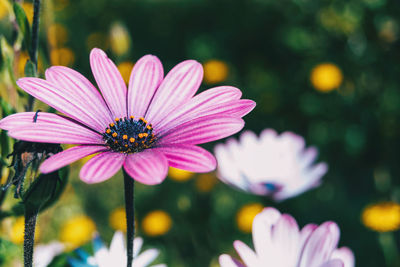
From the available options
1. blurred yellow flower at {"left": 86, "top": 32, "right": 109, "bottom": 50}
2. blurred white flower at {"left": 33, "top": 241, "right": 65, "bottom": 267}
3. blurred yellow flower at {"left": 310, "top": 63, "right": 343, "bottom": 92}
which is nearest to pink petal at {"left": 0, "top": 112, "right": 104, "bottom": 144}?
blurred white flower at {"left": 33, "top": 241, "right": 65, "bottom": 267}

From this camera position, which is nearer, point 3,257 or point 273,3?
point 3,257

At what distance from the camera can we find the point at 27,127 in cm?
55

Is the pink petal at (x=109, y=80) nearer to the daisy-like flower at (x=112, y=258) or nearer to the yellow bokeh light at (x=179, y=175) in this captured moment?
the daisy-like flower at (x=112, y=258)

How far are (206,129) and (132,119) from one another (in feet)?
0.70

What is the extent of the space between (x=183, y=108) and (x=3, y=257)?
1.48 ft

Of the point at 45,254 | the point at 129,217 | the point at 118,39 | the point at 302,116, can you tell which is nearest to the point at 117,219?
the point at 118,39

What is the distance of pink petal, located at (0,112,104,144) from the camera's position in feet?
1.73

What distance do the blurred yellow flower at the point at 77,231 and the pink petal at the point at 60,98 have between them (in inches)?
50.5

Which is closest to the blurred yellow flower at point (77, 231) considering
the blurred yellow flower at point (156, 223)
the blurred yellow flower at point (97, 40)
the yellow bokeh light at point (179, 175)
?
the blurred yellow flower at point (156, 223)

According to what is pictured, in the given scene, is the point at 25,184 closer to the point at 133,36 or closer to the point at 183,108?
the point at 183,108

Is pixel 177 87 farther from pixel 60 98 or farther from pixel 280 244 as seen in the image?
pixel 280 244

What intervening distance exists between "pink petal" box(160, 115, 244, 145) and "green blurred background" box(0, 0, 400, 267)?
33.0 inches

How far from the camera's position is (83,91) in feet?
2.18

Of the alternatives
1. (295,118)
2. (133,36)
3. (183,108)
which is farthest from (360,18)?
(183,108)
